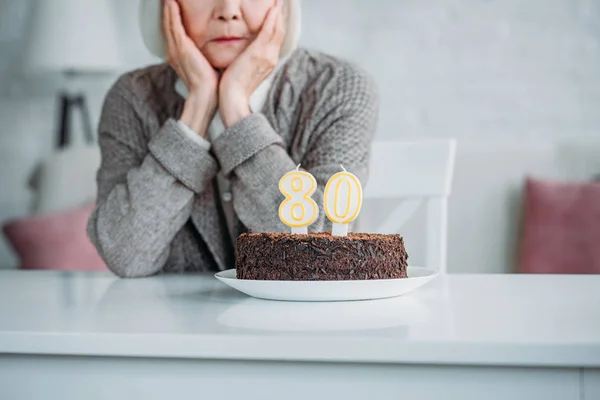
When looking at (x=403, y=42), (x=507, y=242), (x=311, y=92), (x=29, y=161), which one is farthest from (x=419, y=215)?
(x=29, y=161)

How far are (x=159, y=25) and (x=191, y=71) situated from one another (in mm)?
155

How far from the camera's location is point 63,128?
3281mm

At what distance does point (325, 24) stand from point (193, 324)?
2652mm

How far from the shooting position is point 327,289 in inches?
35.4

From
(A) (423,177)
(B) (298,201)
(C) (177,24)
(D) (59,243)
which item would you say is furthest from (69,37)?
(B) (298,201)

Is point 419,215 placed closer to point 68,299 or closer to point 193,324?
point 68,299

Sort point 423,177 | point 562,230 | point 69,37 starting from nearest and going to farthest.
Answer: point 423,177 → point 562,230 → point 69,37

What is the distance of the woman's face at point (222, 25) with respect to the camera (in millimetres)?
1521

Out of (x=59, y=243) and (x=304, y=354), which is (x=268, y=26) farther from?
(x=59, y=243)

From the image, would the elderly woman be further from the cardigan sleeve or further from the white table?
the white table

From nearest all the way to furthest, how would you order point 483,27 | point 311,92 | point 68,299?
point 68,299, point 311,92, point 483,27

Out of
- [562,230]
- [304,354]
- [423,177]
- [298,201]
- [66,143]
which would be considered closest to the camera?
[304,354]

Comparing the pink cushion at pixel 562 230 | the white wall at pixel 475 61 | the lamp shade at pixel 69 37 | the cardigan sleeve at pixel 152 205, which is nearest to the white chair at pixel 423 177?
the cardigan sleeve at pixel 152 205

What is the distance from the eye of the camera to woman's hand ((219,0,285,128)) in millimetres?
1487
